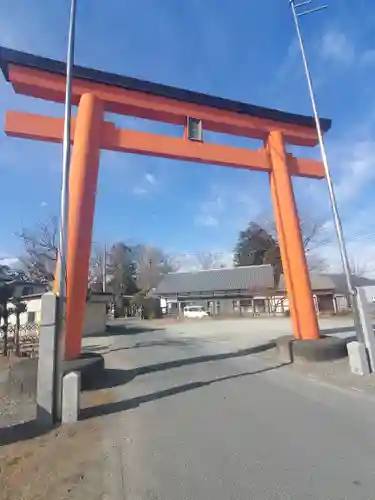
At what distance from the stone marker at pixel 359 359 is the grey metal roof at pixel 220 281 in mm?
35691

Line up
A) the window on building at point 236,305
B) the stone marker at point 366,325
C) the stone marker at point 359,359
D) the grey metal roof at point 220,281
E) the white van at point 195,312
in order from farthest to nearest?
1. the grey metal roof at point 220,281
2. the window on building at point 236,305
3. the white van at point 195,312
4. the stone marker at point 366,325
5. the stone marker at point 359,359

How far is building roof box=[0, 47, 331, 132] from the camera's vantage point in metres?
8.27

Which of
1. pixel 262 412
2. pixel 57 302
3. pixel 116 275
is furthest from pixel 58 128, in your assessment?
pixel 116 275

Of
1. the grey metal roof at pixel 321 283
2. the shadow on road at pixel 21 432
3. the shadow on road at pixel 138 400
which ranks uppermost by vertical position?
the grey metal roof at pixel 321 283

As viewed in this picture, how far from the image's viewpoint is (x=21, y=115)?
798 centimetres

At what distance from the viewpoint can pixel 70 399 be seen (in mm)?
5180

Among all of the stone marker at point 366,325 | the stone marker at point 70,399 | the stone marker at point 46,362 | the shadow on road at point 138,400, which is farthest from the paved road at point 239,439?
the stone marker at point 366,325

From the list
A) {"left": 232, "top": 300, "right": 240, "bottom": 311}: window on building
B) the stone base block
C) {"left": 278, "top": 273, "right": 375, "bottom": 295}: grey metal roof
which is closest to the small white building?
the stone base block

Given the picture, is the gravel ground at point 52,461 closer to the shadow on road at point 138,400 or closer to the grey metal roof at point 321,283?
the shadow on road at point 138,400

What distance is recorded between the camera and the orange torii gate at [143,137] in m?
7.96

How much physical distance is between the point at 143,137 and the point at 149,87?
1.52 metres

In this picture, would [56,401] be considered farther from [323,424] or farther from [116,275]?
[116,275]

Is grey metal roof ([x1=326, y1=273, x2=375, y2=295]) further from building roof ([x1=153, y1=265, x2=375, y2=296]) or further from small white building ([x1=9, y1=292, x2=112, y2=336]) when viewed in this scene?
small white building ([x1=9, y1=292, x2=112, y2=336])

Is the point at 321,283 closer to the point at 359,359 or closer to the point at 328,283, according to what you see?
the point at 328,283
